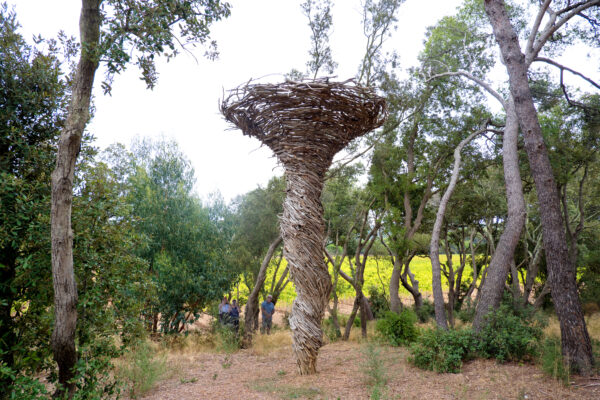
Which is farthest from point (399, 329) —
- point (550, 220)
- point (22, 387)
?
point (22, 387)

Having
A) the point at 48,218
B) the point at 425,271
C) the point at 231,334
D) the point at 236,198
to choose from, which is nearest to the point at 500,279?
the point at 231,334

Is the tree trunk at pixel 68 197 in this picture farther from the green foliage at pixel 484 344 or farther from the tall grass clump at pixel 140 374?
the green foliage at pixel 484 344

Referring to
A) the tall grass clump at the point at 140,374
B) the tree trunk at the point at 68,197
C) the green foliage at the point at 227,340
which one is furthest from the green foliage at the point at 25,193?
the green foliage at the point at 227,340

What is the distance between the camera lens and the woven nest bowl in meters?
5.63

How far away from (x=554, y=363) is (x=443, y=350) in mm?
1666

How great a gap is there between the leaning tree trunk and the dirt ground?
18.6 inches

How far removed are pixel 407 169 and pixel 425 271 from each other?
53.4 ft

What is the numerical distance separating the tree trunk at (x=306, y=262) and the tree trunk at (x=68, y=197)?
3.40 meters

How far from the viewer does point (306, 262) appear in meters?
6.02

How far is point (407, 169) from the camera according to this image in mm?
11773

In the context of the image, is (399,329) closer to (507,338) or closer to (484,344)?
(484,344)

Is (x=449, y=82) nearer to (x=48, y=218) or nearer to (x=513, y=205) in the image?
(x=513, y=205)

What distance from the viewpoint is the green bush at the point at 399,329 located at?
938 centimetres

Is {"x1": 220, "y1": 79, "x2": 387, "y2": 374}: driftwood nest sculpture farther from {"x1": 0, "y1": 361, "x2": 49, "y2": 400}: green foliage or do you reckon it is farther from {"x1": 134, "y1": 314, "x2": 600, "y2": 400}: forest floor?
{"x1": 0, "y1": 361, "x2": 49, "y2": 400}: green foliage
